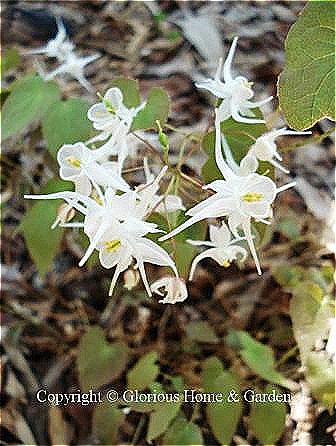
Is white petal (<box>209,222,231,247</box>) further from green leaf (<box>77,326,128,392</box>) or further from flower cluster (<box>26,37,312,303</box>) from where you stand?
green leaf (<box>77,326,128,392</box>)

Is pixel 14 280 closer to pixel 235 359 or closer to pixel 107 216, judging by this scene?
pixel 235 359

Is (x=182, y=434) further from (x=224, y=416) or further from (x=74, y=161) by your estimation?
(x=74, y=161)

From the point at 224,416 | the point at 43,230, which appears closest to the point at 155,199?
the point at 43,230

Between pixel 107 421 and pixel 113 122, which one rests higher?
pixel 113 122

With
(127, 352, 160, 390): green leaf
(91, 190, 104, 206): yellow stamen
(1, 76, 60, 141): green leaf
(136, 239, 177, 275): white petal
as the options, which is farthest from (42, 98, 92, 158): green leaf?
(127, 352, 160, 390): green leaf

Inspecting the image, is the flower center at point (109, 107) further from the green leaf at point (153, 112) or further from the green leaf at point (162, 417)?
the green leaf at point (162, 417)

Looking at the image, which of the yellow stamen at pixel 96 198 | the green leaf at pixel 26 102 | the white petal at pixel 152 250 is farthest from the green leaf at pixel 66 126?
the white petal at pixel 152 250

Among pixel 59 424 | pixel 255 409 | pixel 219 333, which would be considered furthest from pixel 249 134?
pixel 59 424
